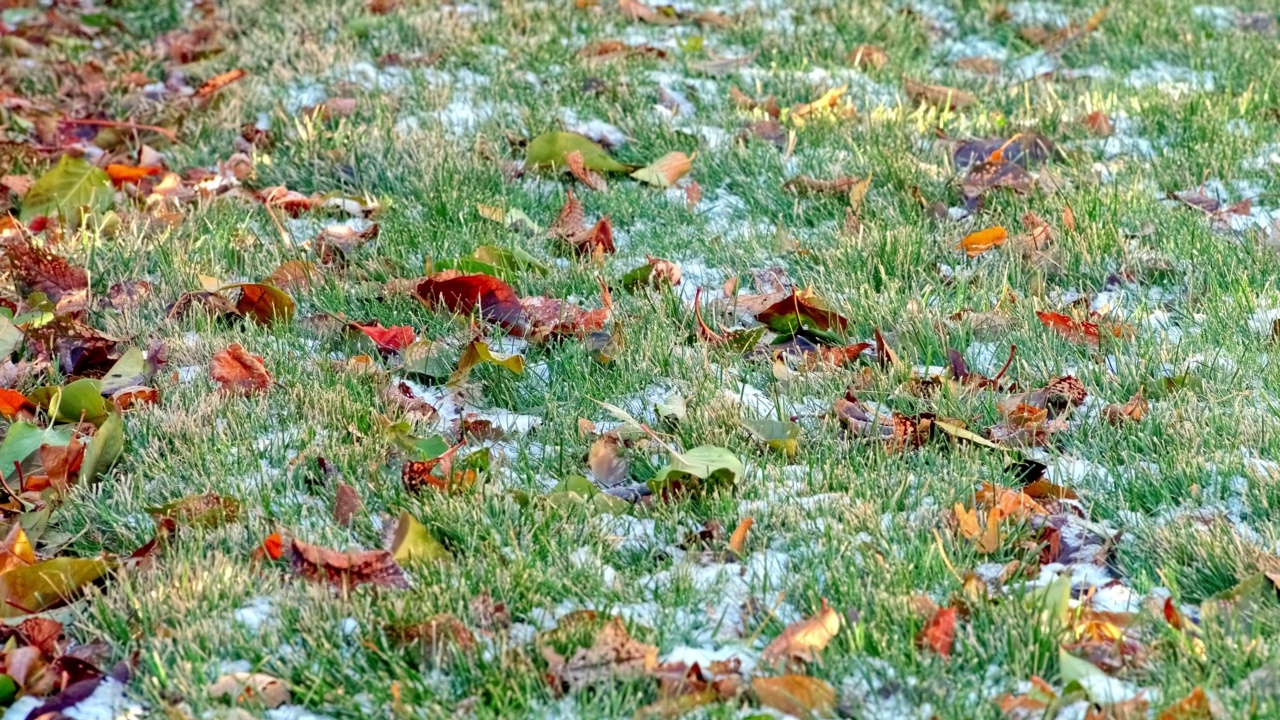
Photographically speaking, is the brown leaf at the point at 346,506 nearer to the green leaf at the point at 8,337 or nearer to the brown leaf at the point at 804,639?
the brown leaf at the point at 804,639

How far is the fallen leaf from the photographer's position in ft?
6.77

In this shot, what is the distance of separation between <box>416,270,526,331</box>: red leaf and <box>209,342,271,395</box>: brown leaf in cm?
50

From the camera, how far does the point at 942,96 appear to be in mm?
4758

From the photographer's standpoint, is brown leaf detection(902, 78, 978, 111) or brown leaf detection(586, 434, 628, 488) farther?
brown leaf detection(902, 78, 978, 111)

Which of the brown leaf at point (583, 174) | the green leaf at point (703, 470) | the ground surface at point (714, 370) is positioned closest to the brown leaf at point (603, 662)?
the ground surface at point (714, 370)

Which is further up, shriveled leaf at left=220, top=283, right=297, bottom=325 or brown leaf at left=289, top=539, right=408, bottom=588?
brown leaf at left=289, top=539, right=408, bottom=588

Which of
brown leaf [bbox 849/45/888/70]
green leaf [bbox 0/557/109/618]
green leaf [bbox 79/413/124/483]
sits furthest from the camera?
brown leaf [bbox 849/45/888/70]

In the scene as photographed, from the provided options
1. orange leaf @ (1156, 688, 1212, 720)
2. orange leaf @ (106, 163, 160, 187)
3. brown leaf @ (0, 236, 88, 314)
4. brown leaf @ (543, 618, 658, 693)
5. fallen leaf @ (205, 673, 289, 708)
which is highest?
orange leaf @ (1156, 688, 1212, 720)

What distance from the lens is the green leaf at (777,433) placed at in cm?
274

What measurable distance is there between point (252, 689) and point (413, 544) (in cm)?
Result: 42

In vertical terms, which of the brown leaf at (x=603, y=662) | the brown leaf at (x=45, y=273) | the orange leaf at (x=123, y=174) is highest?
the brown leaf at (x=603, y=662)

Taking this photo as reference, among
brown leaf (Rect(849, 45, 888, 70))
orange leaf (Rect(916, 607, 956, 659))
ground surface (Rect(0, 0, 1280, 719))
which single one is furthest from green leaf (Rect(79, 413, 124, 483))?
brown leaf (Rect(849, 45, 888, 70))

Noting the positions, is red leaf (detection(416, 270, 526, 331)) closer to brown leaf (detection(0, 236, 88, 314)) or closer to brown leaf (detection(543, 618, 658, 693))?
brown leaf (detection(0, 236, 88, 314))

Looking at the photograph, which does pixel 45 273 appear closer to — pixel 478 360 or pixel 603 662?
pixel 478 360
